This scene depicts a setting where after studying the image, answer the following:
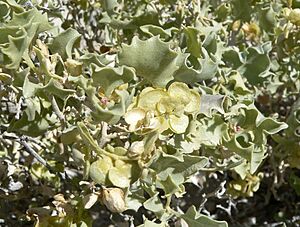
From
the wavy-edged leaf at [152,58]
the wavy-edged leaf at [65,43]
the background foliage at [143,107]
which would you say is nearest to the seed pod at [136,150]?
the background foliage at [143,107]

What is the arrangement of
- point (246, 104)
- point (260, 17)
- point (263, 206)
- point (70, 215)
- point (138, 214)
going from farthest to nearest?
point (263, 206), point (138, 214), point (260, 17), point (246, 104), point (70, 215)

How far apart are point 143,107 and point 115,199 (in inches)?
6.2

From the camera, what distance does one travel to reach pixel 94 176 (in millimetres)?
1012

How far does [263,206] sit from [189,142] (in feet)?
3.58

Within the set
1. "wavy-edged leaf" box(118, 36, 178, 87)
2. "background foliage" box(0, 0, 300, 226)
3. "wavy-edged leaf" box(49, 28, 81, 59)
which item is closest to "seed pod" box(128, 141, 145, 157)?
"background foliage" box(0, 0, 300, 226)

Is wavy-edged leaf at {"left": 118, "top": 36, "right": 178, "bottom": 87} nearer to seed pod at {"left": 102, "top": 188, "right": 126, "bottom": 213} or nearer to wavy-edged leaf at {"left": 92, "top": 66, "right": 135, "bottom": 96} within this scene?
wavy-edged leaf at {"left": 92, "top": 66, "right": 135, "bottom": 96}

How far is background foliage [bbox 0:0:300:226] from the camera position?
3.38 feet

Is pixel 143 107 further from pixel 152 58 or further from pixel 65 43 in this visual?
pixel 65 43

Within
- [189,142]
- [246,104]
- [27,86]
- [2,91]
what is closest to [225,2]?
[246,104]

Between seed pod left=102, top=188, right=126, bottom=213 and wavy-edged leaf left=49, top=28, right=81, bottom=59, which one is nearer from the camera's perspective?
seed pod left=102, top=188, right=126, bottom=213

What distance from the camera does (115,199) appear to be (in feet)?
3.48

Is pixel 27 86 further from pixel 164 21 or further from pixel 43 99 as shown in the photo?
pixel 164 21

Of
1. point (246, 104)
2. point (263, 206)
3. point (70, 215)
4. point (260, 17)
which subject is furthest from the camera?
point (263, 206)

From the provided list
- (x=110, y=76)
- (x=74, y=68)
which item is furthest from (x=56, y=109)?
(x=110, y=76)
